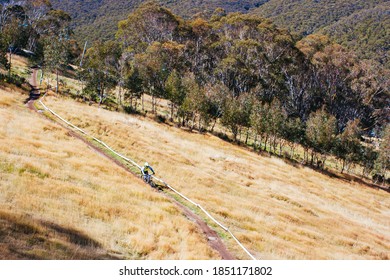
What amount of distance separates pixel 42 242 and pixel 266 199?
18.9 m

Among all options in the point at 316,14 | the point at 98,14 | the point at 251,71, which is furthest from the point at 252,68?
the point at 98,14

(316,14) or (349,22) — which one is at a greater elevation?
(316,14)

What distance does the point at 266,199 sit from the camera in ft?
86.9

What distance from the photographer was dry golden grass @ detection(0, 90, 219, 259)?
450 inches

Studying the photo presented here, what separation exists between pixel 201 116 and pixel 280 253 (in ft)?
138

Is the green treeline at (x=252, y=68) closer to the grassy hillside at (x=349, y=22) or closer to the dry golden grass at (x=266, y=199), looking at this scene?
the dry golden grass at (x=266, y=199)

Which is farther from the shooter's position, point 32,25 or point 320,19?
point 320,19

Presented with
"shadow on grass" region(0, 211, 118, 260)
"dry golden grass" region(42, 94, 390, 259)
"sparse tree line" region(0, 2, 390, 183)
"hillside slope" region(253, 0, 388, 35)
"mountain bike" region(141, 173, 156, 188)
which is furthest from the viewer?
"hillside slope" region(253, 0, 388, 35)

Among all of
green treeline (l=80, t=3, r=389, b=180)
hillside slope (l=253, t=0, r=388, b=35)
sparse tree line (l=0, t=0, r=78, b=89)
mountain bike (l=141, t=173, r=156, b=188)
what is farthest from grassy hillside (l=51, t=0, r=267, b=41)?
mountain bike (l=141, t=173, r=156, b=188)

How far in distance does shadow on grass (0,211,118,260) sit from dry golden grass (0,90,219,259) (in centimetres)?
3

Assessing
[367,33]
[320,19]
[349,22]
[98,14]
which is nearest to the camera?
[367,33]

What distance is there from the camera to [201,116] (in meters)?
56.5

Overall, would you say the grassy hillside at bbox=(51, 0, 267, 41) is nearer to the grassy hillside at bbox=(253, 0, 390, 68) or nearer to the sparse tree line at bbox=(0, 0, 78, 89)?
the sparse tree line at bbox=(0, 0, 78, 89)

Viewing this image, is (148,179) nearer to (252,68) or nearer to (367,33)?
(252,68)
